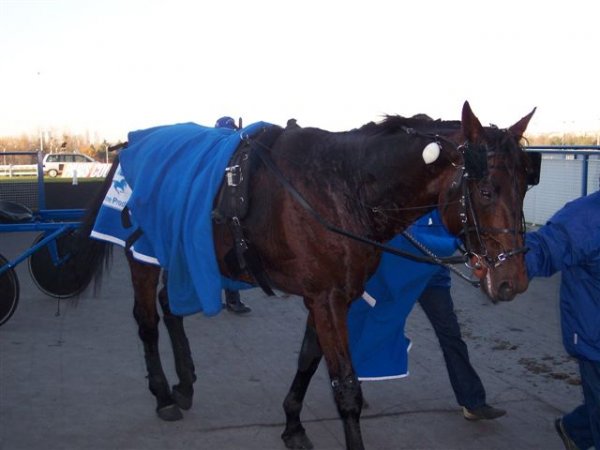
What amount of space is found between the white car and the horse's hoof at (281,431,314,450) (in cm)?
2914

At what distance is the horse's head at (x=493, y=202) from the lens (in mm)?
3062

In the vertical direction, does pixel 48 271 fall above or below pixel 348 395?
below

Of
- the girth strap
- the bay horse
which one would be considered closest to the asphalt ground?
the bay horse

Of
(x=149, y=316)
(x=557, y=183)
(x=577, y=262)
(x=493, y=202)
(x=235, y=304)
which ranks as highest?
(x=493, y=202)

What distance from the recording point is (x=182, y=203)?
13.2 ft

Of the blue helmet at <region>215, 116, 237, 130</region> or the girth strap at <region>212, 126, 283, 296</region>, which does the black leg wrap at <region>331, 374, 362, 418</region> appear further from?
the blue helmet at <region>215, 116, 237, 130</region>

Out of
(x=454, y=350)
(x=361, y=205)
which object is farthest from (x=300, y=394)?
(x=361, y=205)

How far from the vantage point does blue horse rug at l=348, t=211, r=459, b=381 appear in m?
4.24

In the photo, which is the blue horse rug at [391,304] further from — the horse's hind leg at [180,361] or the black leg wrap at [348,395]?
the horse's hind leg at [180,361]

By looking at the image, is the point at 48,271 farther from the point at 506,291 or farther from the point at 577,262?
the point at 577,262

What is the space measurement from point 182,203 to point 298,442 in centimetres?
151

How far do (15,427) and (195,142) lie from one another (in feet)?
6.56

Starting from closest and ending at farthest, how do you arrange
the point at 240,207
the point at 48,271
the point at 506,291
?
the point at 506,291 → the point at 240,207 → the point at 48,271

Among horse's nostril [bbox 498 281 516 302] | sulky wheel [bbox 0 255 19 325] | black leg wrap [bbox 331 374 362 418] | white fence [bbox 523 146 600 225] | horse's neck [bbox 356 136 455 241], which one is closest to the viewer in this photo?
horse's nostril [bbox 498 281 516 302]
